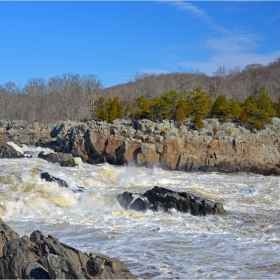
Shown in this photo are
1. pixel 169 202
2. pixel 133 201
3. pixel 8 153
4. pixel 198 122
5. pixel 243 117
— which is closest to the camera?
pixel 169 202

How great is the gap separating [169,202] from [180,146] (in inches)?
452

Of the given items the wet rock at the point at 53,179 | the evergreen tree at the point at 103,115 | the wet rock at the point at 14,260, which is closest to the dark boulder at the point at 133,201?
the wet rock at the point at 53,179

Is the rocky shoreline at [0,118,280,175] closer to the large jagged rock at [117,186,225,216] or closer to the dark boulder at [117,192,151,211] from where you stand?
the dark boulder at [117,192,151,211]

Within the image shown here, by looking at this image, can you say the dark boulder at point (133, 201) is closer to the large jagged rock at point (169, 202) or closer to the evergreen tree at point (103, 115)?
the large jagged rock at point (169, 202)

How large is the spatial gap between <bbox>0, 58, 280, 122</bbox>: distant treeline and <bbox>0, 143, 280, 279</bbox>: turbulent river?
10.1m

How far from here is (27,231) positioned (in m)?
13.8

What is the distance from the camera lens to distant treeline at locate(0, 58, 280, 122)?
3353cm

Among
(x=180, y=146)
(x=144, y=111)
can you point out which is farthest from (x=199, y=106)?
(x=180, y=146)

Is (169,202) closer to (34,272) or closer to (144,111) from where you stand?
(34,272)

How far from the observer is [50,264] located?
7602 millimetres

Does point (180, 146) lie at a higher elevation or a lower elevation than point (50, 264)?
higher

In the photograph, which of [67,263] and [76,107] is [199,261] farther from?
[76,107]

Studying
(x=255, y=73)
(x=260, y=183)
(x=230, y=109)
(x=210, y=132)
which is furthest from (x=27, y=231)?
A: (x=255, y=73)

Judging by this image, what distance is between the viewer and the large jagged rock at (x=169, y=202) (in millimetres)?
16328
